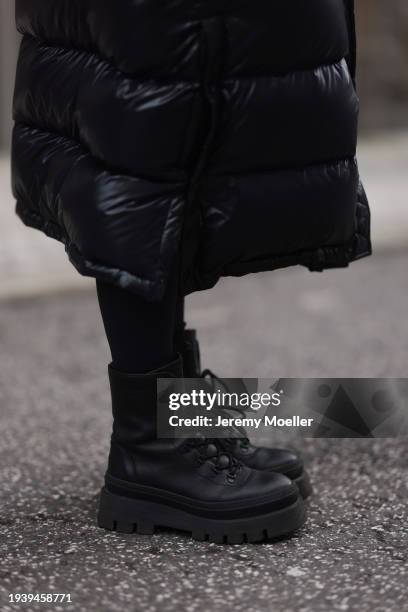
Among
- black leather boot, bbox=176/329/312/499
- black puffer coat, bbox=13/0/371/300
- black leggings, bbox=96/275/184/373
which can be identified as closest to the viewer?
Answer: black puffer coat, bbox=13/0/371/300

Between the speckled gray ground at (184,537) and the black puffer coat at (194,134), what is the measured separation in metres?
0.48

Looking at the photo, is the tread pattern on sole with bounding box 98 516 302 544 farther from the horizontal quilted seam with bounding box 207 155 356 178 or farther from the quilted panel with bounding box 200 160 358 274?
the horizontal quilted seam with bounding box 207 155 356 178

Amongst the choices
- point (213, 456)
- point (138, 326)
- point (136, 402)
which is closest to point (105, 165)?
point (138, 326)

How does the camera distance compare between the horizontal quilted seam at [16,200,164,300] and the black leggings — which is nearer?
the horizontal quilted seam at [16,200,164,300]

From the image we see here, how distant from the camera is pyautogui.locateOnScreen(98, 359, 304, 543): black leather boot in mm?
2029

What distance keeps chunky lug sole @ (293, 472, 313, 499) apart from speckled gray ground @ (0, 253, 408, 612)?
0.9 inches

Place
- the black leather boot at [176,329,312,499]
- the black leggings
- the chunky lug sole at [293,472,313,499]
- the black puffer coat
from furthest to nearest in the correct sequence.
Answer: the chunky lug sole at [293,472,313,499], the black leather boot at [176,329,312,499], the black leggings, the black puffer coat

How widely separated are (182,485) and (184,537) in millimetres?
103

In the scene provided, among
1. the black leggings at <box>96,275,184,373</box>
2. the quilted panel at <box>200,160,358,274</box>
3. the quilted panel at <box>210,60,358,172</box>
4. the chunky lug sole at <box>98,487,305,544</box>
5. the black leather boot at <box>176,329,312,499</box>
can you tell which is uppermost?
the quilted panel at <box>210,60,358,172</box>

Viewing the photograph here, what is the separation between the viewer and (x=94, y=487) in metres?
2.40

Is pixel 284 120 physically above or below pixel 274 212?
above

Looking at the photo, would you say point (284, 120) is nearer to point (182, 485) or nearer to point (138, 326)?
point (138, 326)

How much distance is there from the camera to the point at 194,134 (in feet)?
6.06

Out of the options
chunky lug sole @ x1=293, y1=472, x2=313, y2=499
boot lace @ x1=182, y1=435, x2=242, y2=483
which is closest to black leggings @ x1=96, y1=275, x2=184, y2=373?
boot lace @ x1=182, y1=435, x2=242, y2=483
